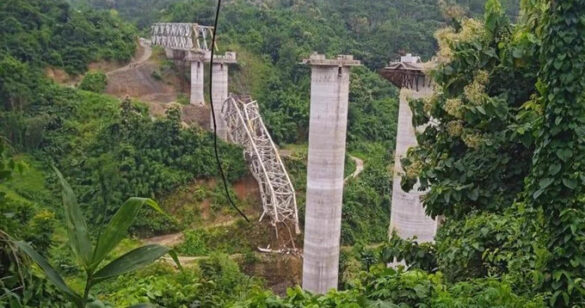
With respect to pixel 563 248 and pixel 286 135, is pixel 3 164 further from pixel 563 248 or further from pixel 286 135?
pixel 286 135

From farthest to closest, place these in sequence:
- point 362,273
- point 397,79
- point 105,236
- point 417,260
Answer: point 397,79 → point 417,260 → point 362,273 → point 105,236

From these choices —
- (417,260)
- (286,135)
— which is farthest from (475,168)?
(286,135)

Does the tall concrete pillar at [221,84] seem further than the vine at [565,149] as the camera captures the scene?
Yes

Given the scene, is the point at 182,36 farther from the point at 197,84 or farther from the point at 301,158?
the point at 301,158

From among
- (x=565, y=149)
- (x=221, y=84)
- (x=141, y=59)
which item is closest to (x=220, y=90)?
(x=221, y=84)

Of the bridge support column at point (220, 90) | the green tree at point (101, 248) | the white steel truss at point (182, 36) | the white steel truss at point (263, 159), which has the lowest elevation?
the white steel truss at point (263, 159)

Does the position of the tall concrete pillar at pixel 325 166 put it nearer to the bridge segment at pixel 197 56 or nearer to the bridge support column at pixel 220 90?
the bridge segment at pixel 197 56

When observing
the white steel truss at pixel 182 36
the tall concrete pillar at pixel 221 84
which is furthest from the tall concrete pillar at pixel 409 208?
the white steel truss at pixel 182 36
